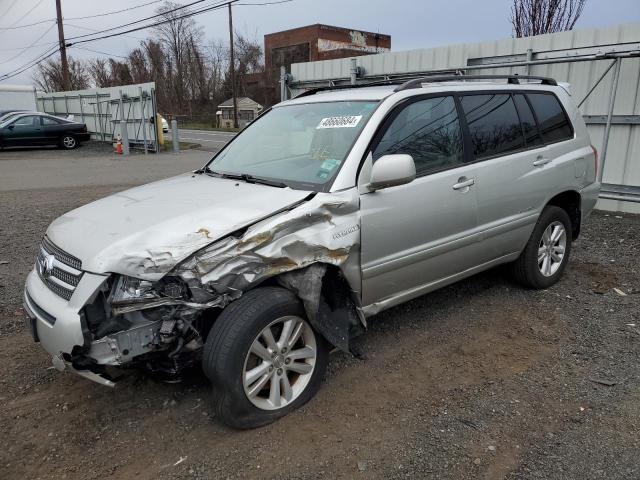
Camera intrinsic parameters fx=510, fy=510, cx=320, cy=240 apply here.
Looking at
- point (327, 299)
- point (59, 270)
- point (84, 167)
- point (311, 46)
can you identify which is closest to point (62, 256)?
point (59, 270)

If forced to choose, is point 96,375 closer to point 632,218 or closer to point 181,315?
point 181,315

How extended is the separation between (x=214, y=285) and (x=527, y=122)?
10.4ft

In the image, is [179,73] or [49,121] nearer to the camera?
[49,121]

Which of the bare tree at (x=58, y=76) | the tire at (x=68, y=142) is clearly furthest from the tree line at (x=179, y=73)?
the tire at (x=68, y=142)

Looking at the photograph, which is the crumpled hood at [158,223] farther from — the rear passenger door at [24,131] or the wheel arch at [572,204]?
the rear passenger door at [24,131]

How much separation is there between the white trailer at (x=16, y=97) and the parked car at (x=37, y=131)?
842cm

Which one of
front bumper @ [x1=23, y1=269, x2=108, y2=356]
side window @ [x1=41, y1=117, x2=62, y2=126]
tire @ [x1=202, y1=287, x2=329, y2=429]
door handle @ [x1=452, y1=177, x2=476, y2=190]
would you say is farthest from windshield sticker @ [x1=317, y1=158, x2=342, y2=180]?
side window @ [x1=41, y1=117, x2=62, y2=126]

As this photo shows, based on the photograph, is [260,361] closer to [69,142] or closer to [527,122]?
[527,122]

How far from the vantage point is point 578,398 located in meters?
3.13

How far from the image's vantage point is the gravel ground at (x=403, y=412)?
259 cm

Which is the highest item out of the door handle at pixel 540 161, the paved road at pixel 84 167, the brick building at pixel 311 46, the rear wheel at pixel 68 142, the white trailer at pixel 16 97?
the brick building at pixel 311 46

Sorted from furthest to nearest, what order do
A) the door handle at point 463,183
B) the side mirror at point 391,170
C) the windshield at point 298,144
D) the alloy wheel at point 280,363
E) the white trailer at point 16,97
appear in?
the white trailer at point 16,97
the door handle at point 463,183
the windshield at point 298,144
the side mirror at point 391,170
the alloy wheel at point 280,363

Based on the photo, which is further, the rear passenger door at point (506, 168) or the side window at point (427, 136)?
the rear passenger door at point (506, 168)

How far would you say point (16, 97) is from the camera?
2672 cm
